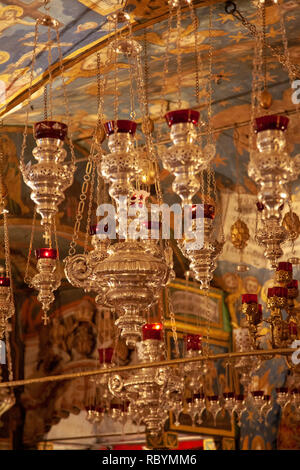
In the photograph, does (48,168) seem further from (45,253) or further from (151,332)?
(151,332)

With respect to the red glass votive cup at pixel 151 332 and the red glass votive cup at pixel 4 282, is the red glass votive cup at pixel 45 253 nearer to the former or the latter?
the red glass votive cup at pixel 4 282

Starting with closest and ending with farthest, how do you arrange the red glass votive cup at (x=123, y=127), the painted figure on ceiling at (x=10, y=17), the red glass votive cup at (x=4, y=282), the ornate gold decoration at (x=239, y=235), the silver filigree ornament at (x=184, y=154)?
the silver filigree ornament at (x=184, y=154) → the red glass votive cup at (x=123, y=127) → the red glass votive cup at (x=4, y=282) → the painted figure on ceiling at (x=10, y=17) → the ornate gold decoration at (x=239, y=235)

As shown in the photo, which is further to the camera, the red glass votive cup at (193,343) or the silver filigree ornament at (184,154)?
the red glass votive cup at (193,343)

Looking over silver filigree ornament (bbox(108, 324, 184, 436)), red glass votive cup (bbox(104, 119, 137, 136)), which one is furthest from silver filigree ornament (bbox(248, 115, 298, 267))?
silver filigree ornament (bbox(108, 324, 184, 436))

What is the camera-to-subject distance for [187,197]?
15.4 feet

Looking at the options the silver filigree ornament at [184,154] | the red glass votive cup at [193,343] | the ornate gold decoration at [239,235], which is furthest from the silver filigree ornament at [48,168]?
the ornate gold decoration at [239,235]

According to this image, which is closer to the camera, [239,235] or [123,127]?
[123,127]

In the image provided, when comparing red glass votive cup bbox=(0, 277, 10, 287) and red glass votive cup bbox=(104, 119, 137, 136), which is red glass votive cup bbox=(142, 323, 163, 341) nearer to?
red glass votive cup bbox=(0, 277, 10, 287)

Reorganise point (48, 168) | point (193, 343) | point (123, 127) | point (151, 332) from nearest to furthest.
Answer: point (123, 127) < point (48, 168) < point (151, 332) < point (193, 343)

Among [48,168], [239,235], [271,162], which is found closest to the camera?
[271,162]

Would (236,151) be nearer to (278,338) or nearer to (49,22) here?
(278,338)

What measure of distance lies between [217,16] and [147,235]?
3.48 metres

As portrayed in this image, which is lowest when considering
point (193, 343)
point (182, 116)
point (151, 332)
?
point (151, 332)

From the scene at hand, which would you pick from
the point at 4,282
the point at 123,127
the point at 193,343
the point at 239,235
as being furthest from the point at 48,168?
the point at 239,235
